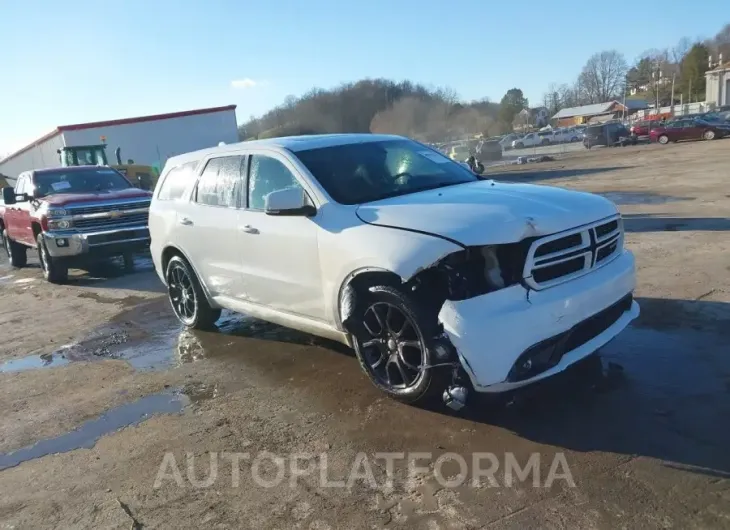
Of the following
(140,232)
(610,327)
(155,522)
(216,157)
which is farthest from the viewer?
(140,232)

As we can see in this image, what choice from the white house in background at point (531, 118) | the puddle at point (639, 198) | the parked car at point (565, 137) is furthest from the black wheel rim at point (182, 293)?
the white house in background at point (531, 118)

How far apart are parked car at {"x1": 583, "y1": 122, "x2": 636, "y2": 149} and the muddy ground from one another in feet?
127

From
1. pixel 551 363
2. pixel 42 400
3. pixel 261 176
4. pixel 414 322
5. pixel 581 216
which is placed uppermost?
pixel 261 176

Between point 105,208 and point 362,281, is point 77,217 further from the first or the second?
point 362,281

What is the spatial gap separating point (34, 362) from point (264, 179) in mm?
3311

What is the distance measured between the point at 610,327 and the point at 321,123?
42471 mm

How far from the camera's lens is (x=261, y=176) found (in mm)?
5262

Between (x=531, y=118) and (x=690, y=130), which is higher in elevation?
(x=531, y=118)

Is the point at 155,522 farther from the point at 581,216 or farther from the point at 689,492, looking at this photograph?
the point at 581,216

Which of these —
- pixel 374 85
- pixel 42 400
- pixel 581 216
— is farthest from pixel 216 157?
pixel 374 85

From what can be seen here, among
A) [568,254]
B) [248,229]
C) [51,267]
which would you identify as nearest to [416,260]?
[568,254]

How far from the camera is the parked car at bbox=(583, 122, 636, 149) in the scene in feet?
138

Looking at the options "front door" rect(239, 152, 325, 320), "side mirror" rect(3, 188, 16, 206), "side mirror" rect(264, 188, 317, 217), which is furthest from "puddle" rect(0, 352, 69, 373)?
"side mirror" rect(3, 188, 16, 206)

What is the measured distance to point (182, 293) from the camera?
676 centimetres
